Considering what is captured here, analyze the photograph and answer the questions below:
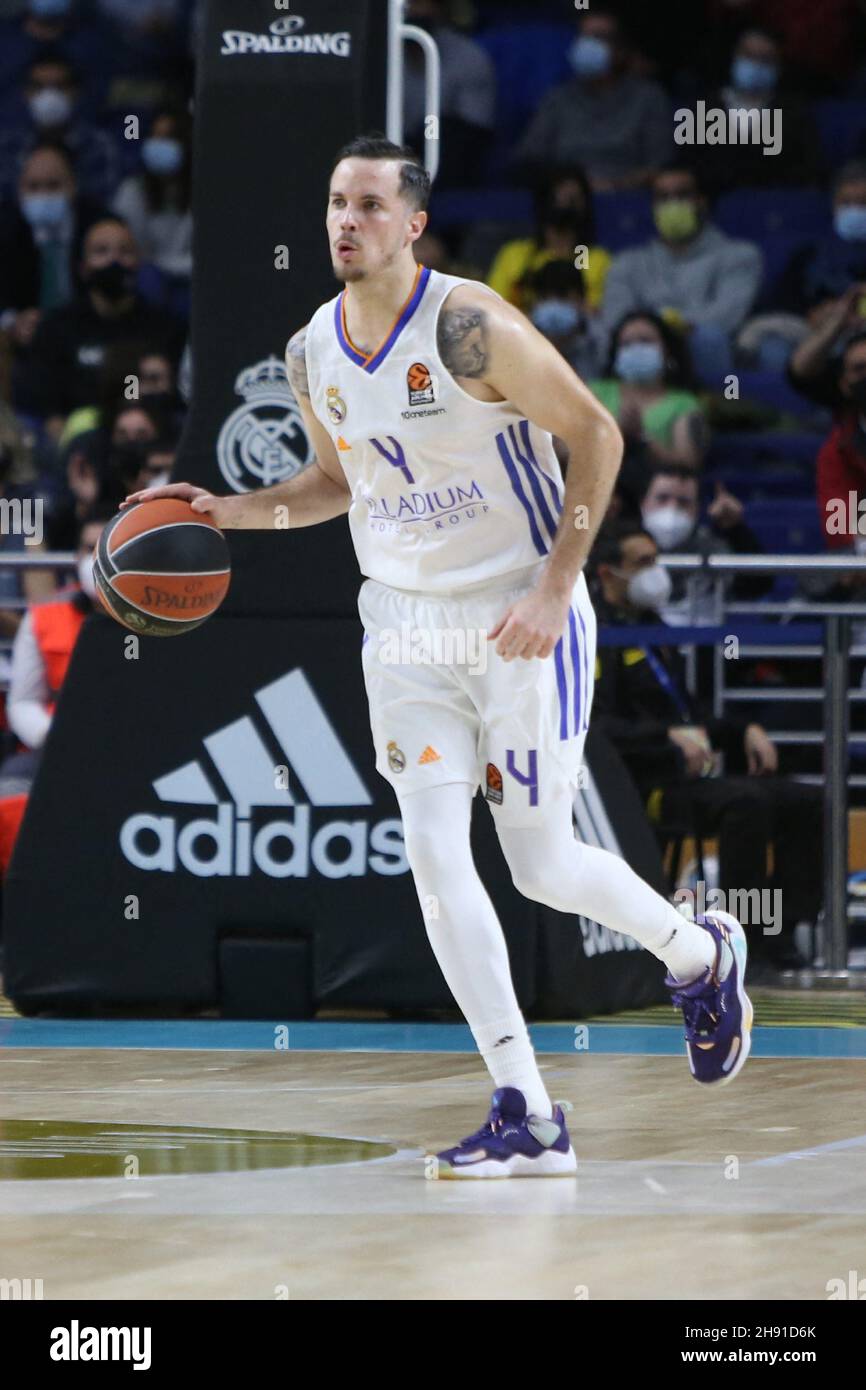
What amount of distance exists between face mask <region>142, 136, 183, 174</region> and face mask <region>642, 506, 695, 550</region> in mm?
5622

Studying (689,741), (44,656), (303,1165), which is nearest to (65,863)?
(44,656)

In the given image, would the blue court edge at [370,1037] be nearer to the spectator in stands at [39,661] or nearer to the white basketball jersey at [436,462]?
the spectator in stands at [39,661]

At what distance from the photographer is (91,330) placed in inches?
565

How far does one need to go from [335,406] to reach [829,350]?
27.2ft

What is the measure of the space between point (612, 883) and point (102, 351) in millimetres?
9332

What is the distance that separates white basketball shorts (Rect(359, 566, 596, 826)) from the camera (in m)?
5.35

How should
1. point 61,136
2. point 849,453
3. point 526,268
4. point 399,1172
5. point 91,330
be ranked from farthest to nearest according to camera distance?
point 61,136, point 91,330, point 526,268, point 849,453, point 399,1172

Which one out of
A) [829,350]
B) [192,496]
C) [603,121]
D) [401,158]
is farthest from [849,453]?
[401,158]

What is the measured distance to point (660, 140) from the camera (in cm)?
1540

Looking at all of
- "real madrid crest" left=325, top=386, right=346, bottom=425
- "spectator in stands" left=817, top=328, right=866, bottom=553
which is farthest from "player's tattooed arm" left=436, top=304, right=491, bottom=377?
"spectator in stands" left=817, top=328, right=866, bottom=553

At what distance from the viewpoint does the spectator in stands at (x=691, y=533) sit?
417 inches

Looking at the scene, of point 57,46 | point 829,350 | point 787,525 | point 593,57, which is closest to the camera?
point 787,525

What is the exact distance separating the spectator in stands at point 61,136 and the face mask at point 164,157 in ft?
2.84

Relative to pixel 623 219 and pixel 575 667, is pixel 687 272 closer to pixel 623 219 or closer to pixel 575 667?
pixel 623 219
